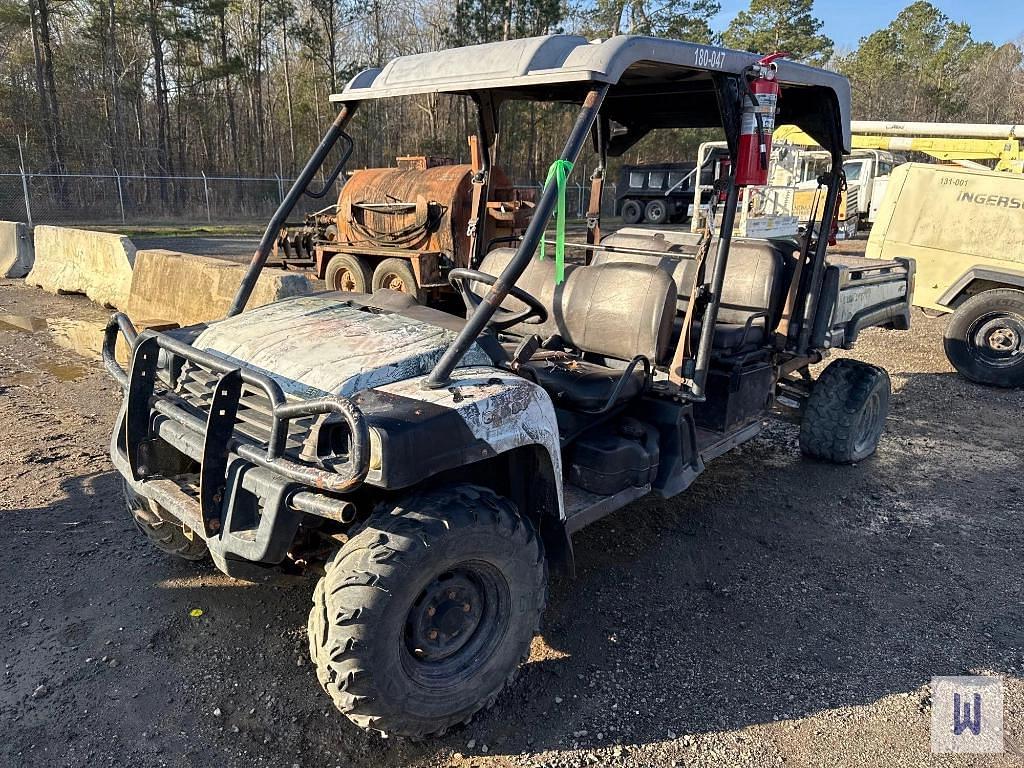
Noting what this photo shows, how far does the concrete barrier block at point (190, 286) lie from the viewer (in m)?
6.33

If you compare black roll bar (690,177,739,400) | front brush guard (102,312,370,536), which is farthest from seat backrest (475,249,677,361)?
front brush guard (102,312,370,536)

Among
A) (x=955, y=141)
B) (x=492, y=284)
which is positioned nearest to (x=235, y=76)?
(x=955, y=141)

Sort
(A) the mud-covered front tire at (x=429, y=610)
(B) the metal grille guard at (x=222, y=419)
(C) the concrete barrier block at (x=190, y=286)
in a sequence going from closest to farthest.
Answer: (B) the metal grille guard at (x=222, y=419), (A) the mud-covered front tire at (x=429, y=610), (C) the concrete barrier block at (x=190, y=286)

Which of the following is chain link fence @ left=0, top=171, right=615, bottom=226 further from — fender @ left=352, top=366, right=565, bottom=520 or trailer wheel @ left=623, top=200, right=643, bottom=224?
fender @ left=352, top=366, right=565, bottom=520

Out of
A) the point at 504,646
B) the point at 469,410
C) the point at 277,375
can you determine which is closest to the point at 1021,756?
the point at 504,646

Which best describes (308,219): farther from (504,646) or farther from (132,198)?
(132,198)

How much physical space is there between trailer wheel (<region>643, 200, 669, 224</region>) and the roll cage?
957 inches

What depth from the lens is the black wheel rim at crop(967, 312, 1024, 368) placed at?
7.44 m

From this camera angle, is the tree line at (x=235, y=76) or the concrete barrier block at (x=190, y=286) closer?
the concrete barrier block at (x=190, y=286)

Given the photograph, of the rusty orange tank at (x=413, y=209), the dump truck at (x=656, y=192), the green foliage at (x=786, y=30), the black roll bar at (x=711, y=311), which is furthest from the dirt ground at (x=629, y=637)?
the green foliage at (x=786, y=30)

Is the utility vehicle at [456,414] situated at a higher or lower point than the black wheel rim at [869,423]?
higher

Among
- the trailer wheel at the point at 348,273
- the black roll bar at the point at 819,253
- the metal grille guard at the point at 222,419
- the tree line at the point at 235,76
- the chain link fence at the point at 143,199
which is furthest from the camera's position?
the tree line at the point at 235,76

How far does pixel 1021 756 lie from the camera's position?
2641 mm

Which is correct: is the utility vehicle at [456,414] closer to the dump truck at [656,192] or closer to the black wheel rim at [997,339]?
the black wheel rim at [997,339]
